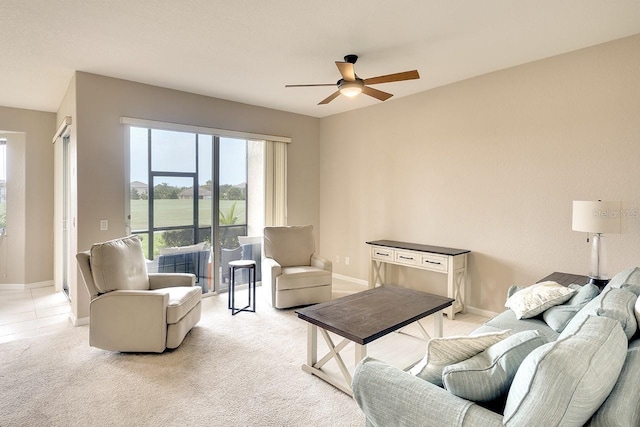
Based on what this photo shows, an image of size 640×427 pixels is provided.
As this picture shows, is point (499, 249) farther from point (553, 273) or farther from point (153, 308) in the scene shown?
point (153, 308)

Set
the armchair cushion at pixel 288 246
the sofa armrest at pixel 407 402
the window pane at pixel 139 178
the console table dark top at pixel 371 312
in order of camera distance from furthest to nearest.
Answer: the armchair cushion at pixel 288 246
the window pane at pixel 139 178
the console table dark top at pixel 371 312
the sofa armrest at pixel 407 402

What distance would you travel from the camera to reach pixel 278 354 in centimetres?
301

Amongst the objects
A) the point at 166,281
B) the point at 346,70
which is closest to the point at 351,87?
the point at 346,70

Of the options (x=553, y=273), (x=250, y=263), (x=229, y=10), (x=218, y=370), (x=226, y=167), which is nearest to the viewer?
(x=229, y=10)

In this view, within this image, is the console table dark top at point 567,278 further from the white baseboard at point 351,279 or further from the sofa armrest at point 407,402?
the white baseboard at point 351,279

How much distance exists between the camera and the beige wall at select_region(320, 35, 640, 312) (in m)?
3.04

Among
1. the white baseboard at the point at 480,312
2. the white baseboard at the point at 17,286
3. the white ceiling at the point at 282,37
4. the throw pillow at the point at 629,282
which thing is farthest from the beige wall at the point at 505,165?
the white baseboard at the point at 17,286

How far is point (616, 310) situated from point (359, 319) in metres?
1.45

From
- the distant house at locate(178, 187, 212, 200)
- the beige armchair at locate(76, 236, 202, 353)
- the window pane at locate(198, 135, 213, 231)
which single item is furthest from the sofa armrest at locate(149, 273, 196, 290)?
the distant house at locate(178, 187, 212, 200)

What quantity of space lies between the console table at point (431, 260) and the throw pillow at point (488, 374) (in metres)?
2.63

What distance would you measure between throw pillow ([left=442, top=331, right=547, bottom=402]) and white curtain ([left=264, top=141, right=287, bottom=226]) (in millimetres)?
4206

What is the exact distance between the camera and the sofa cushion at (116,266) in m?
2.95

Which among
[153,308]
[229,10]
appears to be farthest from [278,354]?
[229,10]

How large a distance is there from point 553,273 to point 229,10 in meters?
3.61
